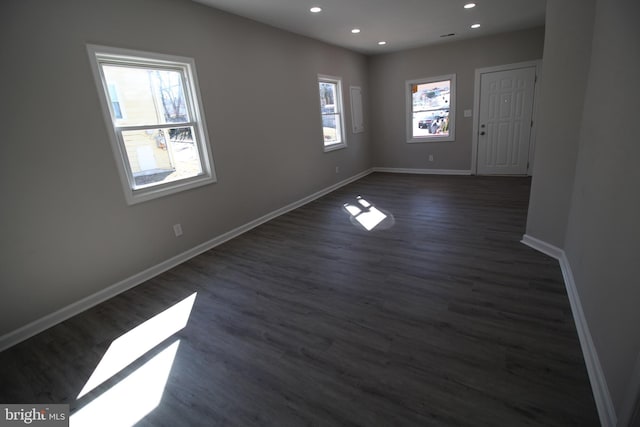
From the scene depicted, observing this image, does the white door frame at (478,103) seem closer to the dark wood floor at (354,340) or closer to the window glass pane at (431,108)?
the window glass pane at (431,108)

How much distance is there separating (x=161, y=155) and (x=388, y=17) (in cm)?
351

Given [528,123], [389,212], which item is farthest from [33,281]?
[528,123]

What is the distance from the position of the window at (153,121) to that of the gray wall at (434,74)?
15.8 ft

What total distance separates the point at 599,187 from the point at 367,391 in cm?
180

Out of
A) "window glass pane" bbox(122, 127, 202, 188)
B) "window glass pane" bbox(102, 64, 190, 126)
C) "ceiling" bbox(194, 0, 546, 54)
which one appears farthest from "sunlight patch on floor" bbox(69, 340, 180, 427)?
"ceiling" bbox(194, 0, 546, 54)

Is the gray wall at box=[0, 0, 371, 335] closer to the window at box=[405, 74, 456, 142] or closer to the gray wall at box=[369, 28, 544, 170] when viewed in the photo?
the gray wall at box=[369, 28, 544, 170]

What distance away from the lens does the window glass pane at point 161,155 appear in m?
2.94

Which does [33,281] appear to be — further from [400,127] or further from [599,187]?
[400,127]

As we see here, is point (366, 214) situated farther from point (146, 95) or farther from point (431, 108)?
point (431, 108)

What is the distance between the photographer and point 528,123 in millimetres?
5762

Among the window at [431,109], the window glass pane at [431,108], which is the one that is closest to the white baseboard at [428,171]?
the window at [431,109]

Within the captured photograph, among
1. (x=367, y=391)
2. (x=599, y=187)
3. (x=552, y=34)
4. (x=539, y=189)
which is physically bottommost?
(x=367, y=391)

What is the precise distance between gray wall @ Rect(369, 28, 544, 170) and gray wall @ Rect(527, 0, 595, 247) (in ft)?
11.1

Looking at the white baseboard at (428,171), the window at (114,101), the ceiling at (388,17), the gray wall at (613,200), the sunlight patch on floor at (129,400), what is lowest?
the sunlight patch on floor at (129,400)
